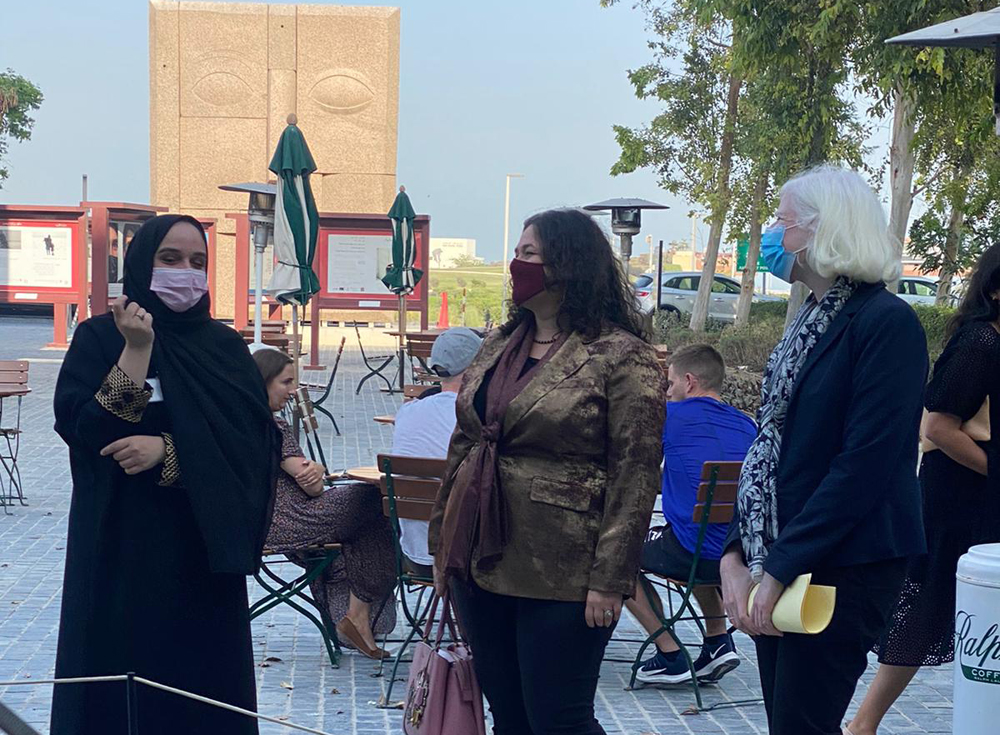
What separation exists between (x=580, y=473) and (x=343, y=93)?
39.8 m

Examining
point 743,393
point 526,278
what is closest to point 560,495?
point 526,278

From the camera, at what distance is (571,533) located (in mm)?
3256

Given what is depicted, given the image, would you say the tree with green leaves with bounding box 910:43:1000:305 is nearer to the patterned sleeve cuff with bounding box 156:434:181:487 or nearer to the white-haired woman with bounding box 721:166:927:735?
the white-haired woman with bounding box 721:166:927:735

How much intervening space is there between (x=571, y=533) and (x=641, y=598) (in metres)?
2.95

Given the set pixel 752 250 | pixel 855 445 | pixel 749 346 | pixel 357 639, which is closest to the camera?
pixel 855 445

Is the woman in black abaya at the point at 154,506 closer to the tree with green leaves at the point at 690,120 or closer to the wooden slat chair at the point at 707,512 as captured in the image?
the wooden slat chair at the point at 707,512

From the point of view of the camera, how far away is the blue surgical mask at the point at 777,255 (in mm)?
3145

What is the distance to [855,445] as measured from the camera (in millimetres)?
2850

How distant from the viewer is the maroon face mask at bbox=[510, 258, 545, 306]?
3410 millimetres

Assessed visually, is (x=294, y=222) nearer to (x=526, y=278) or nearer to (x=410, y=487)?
(x=410, y=487)

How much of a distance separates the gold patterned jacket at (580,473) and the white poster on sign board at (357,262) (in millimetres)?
20275

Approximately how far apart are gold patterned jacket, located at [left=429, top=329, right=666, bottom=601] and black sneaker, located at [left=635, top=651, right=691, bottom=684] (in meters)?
2.84

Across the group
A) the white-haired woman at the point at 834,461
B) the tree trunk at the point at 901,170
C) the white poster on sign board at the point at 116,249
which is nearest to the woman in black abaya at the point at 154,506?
the white-haired woman at the point at 834,461

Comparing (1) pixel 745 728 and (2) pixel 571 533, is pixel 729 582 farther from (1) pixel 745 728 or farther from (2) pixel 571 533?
(1) pixel 745 728
